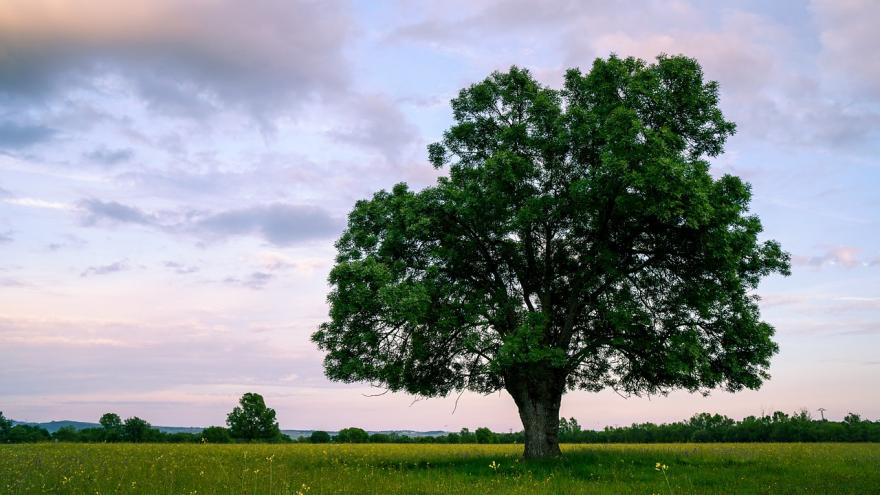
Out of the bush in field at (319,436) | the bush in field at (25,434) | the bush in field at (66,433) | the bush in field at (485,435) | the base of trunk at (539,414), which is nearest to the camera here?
the base of trunk at (539,414)

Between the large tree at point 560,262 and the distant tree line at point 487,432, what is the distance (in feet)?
141

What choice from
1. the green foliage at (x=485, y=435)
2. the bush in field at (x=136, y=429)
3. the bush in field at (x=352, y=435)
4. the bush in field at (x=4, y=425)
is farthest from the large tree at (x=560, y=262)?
the bush in field at (x=4, y=425)

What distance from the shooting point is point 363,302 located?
78.8 feet

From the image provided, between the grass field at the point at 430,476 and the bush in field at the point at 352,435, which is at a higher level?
the grass field at the point at 430,476

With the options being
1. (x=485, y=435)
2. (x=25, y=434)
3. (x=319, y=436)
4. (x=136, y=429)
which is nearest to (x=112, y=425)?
(x=136, y=429)

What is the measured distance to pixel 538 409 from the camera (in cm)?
2652

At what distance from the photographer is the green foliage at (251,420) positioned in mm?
78375

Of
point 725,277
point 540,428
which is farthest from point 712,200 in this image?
point 540,428

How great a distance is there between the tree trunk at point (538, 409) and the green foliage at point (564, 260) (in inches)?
5.5

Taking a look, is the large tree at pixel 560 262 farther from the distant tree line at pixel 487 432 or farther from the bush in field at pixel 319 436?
the bush in field at pixel 319 436

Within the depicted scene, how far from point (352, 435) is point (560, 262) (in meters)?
51.3

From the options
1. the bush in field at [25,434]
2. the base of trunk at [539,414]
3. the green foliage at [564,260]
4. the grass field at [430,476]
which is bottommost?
the bush in field at [25,434]

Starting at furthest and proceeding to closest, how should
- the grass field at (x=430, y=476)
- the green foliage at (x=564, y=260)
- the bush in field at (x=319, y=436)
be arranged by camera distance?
1. the bush in field at (x=319, y=436)
2. the green foliage at (x=564, y=260)
3. the grass field at (x=430, y=476)

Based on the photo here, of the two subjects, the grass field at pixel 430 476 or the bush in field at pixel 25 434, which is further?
the bush in field at pixel 25 434
